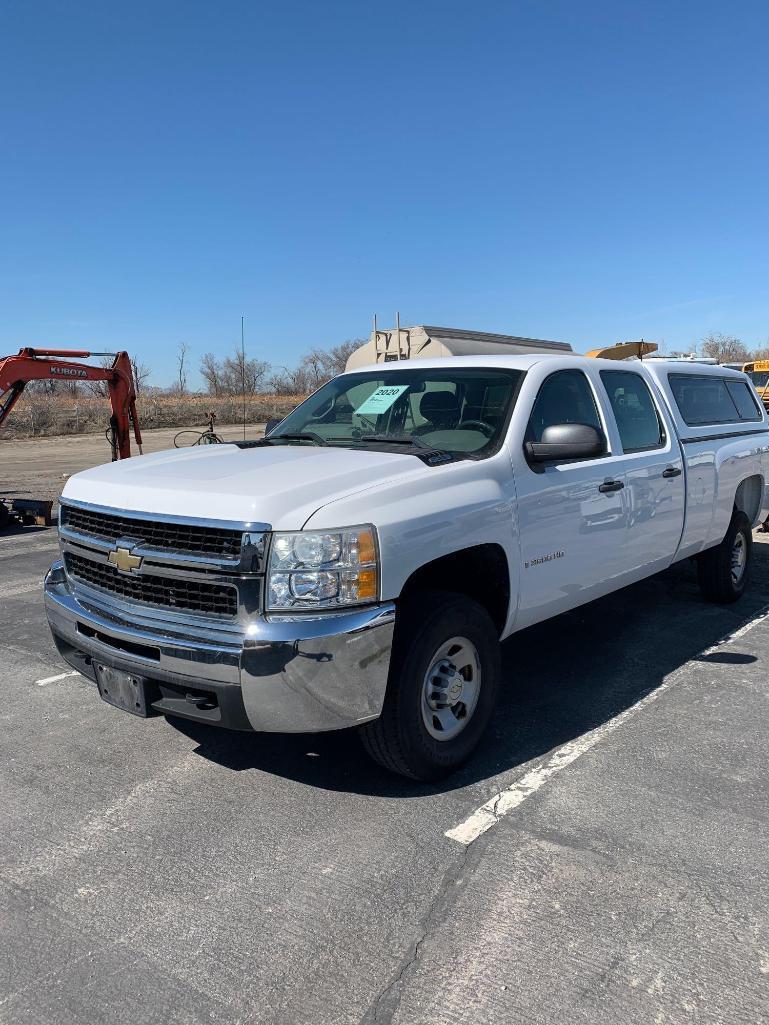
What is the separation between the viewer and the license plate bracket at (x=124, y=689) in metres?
3.20

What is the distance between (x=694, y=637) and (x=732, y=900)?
10.2 feet

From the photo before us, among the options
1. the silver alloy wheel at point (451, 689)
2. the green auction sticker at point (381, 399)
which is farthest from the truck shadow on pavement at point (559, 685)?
the green auction sticker at point (381, 399)

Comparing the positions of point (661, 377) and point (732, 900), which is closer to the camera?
point (732, 900)

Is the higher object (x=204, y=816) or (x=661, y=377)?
(x=661, y=377)

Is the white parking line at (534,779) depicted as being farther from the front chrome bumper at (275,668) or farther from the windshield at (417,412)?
the windshield at (417,412)

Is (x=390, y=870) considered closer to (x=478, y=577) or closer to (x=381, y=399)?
(x=478, y=577)

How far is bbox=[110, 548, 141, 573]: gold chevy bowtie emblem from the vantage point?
331cm

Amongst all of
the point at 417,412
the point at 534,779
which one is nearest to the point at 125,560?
the point at 417,412

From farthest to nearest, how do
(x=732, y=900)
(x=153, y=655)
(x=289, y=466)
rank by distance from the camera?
(x=289, y=466) → (x=153, y=655) → (x=732, y=900)

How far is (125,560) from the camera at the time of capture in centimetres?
335

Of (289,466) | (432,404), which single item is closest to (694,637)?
(432,404)

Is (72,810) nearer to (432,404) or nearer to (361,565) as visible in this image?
(361,565)

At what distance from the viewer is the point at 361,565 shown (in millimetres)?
3012

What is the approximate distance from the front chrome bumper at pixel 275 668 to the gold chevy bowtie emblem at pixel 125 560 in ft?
0.79
